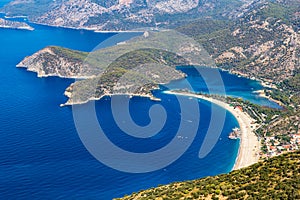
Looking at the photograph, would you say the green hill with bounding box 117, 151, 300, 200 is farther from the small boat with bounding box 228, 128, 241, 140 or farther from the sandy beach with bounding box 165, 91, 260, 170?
the small boat with bounding box 228, 128, 241, 140

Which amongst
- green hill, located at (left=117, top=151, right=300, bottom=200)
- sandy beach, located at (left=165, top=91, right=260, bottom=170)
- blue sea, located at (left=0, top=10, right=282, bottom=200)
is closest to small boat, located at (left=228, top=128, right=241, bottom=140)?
sandy beach, located at (left=165, top=91, right=260, bottom=170)

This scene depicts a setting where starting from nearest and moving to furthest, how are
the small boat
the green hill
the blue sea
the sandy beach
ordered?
1. the green hill
2. the blue sea
3. the sandy beach
4. the small boat

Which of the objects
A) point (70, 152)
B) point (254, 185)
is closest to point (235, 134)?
point (70, 152)

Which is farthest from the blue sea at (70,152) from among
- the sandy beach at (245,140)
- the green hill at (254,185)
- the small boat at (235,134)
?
the green hill at (254,185)

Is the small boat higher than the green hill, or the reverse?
the small boat

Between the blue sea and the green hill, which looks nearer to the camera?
the green hill

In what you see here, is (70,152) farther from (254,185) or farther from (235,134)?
(254,185)

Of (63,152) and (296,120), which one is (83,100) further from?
(296,120)

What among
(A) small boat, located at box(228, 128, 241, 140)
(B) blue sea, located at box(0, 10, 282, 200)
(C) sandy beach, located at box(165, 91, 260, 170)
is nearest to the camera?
(B) blue sea, located at box(0, 10, 282, 200)

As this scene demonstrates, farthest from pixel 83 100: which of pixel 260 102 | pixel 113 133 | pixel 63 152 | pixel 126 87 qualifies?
pixel 260 102

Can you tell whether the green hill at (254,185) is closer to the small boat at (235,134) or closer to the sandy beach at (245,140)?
the sandy beach at (245,140)
